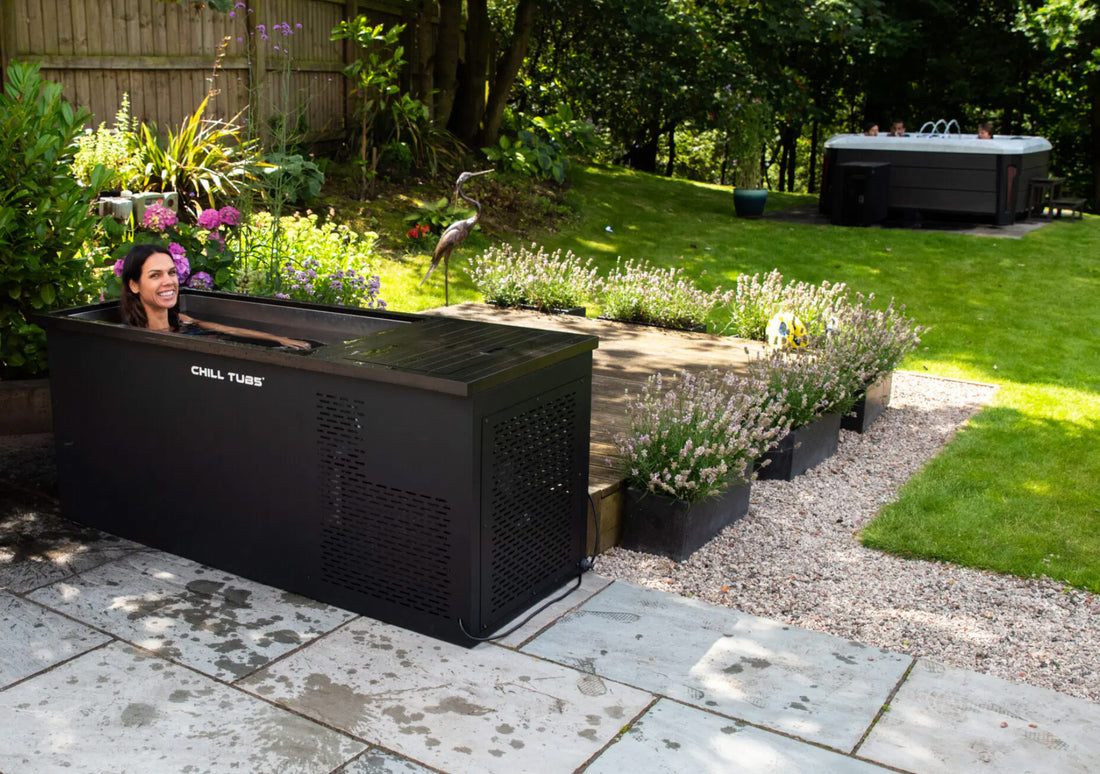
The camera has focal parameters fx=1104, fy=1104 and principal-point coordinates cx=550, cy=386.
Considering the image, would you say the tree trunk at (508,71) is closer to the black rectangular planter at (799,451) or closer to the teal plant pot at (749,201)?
the teal plant pot at (749,201)

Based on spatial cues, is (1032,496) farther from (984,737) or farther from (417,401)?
(417,401)

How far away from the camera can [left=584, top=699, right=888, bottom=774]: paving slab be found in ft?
10.2

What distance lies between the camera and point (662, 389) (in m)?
6.30

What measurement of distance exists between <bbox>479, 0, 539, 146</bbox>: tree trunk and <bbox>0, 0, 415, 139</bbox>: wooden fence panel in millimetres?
2224

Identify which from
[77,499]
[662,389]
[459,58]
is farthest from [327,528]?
[459,58]

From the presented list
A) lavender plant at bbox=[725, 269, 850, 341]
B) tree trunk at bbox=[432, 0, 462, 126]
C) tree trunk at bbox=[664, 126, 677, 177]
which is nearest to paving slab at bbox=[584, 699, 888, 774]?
lavender plant at bbox=[725, 269, 850, 341]

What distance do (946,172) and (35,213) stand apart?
38.7ft

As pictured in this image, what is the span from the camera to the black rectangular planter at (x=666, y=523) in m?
4.76

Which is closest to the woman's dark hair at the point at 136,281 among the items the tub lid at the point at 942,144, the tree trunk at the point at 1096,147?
the tub lid at the point at 942,144

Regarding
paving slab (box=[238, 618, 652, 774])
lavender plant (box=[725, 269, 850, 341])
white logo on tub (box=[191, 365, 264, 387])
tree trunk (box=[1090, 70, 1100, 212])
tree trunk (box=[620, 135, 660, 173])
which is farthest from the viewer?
tree trunk (box=[620, 135, 660, 173])

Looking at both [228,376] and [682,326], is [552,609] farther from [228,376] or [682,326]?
[682,326]

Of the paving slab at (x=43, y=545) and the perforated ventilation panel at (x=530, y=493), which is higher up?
the perforated ventilation panel at (x=530, y=493)

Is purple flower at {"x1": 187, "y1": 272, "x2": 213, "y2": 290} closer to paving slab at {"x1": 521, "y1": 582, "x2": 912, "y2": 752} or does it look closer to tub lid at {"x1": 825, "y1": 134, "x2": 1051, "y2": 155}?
paving slab at {"x1": 521, "y1": 582, "x2": 912, "y2": 752}

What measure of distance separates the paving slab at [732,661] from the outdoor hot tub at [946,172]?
10.9m
